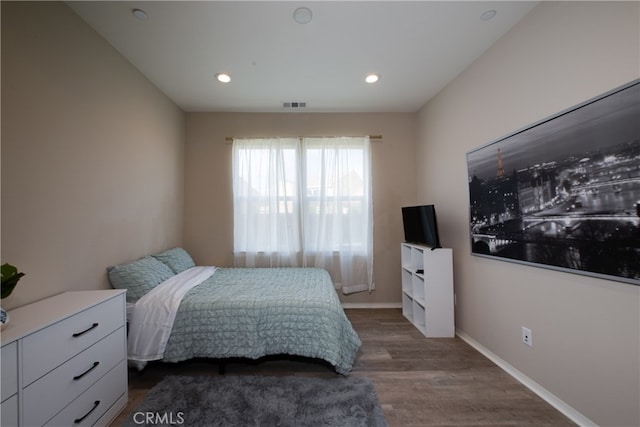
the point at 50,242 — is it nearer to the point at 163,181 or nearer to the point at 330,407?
the point at 163,181

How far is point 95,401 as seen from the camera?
1434 millimetres

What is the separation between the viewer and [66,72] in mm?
1756

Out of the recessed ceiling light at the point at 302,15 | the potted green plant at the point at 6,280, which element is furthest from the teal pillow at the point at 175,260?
the recessed ceiling light at the point at 302,15

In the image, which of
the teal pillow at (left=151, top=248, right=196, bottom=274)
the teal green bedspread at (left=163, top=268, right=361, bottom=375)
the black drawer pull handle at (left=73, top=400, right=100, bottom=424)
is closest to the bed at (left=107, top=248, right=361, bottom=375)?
the teal green bedspread at (left=163, top=268, right=361, bottom=375)

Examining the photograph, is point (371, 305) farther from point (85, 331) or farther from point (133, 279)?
point (85, 331)

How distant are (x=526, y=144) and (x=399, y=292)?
2496 mm

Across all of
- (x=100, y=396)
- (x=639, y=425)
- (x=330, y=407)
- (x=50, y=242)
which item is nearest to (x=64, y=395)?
(x=100, y=396)

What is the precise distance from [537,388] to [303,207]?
115 inches

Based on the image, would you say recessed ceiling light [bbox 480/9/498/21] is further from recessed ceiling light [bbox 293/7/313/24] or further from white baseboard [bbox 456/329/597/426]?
white baseboard [bbox 456/329/597/426]

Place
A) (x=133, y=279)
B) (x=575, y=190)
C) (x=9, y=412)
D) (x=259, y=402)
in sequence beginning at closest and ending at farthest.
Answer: (x=9, y=412), (x=575, y=190), (x=259, y=402), (x=133, y=279)

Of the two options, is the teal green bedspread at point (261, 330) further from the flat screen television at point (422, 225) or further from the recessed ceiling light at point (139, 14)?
the recessed ceiling light at point (139, 14)

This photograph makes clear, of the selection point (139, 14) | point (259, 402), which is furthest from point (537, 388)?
point (139, 14)

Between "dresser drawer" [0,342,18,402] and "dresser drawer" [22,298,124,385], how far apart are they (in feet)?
0.12

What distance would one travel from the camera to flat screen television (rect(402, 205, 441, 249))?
2.66 m
